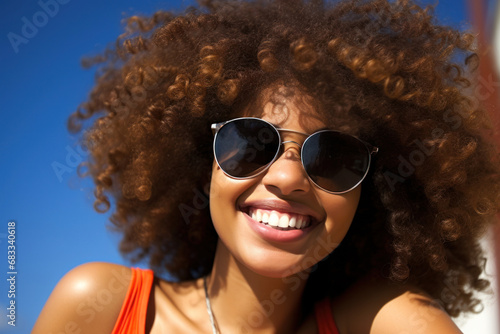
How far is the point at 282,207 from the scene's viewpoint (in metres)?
2.18

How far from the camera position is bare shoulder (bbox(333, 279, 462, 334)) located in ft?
7.69

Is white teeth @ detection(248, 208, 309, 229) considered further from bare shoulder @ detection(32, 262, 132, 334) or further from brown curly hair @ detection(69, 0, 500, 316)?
bare shoulder @ detection(32, 262, 132, 334)

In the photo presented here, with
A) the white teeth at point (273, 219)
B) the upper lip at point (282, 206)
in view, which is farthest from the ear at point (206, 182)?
the white teeth at point (273, 219)

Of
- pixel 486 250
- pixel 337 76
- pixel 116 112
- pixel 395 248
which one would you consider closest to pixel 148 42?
pixel 116 112

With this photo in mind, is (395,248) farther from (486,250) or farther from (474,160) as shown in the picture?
(486,250)

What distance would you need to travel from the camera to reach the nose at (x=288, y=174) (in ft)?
6.93

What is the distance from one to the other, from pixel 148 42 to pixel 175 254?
4.32 ft

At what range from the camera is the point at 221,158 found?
2250 millimetres

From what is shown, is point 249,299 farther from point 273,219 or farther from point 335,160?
point 335,160

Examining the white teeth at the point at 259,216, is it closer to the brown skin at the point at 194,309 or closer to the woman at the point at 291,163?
the woman at the point at 291,163

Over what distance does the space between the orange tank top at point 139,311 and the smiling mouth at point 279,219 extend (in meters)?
0.67

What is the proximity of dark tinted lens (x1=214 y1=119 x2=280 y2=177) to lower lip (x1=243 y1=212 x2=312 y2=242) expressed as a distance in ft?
0.74

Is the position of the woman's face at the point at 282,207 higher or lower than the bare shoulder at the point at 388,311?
higher

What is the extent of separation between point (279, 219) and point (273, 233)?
7cm
